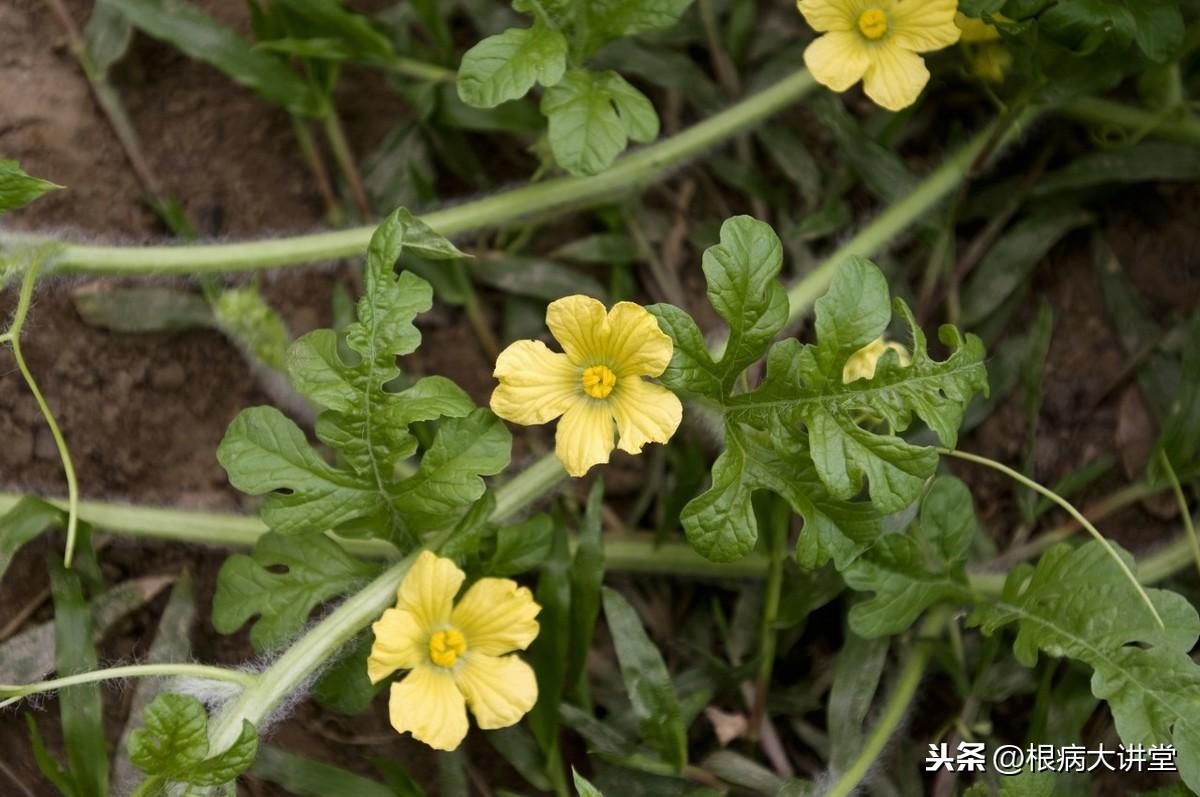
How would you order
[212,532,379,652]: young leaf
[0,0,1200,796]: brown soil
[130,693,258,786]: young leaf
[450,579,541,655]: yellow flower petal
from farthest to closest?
1. [0,0,1200,796]: brown soil
2. [212,532,379,652]: young leaf
3. [450,579,541,655]: yellow flower petal
4. [130,693,258,786]: young leaf

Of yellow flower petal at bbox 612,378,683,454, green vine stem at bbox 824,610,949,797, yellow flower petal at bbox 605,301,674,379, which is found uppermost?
yellow flower petal at bbox 605,301,674,379

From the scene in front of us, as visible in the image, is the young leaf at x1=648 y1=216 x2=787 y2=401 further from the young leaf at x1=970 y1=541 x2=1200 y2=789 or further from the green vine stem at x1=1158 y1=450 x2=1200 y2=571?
the green vine stem at x1=1158 y1=450 x2=1200 y2=571

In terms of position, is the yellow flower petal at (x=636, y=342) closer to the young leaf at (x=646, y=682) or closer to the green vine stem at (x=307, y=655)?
the green vine stem at (x=307, y=655)

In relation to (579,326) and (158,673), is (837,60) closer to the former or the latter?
(579,326)

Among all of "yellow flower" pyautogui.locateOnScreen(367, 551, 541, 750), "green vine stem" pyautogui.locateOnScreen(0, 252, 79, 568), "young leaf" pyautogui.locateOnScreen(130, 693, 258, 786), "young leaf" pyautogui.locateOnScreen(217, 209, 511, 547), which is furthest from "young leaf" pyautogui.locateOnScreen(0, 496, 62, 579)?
"yellow flower" pyautogui.locateOnScreen(367, 551, 541, 750)

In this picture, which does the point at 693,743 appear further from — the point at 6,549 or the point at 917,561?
the point at 6,549

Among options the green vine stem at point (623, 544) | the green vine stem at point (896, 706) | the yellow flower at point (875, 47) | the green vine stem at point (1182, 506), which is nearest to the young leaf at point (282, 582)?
the green vine stem at point (623, 544)

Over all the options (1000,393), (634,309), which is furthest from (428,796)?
(1000,393)

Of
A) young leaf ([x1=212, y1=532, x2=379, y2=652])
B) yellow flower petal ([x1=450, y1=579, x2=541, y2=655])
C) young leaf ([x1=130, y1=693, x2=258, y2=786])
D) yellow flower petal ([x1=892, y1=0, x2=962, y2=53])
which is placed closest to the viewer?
young leaf ([x1=130, y1=693, x2=258, y2=786])
